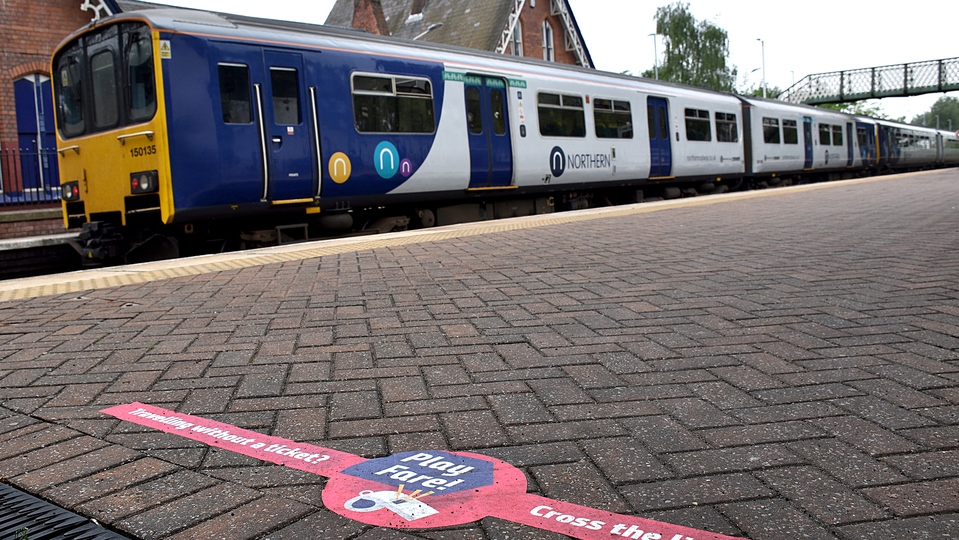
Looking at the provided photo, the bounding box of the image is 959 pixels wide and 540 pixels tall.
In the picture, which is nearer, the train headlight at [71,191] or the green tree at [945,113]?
the train headlight at [71,191]

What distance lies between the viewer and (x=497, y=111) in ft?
42.1

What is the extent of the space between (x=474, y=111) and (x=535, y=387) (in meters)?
9.51

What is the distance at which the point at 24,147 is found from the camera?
1558cm

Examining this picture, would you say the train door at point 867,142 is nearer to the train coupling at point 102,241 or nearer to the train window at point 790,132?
the train window at point 790,132

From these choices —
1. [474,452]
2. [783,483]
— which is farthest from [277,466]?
[783,483]

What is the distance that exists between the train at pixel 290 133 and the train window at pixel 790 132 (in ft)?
36.3

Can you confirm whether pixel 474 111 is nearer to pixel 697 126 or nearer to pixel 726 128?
Result: pixel 697 126

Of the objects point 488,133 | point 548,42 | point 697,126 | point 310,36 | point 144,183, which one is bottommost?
point 144,183

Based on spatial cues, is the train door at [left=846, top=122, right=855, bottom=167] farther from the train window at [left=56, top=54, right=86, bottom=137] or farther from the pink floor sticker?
the pink floor sticker

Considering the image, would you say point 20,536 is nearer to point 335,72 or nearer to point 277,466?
point 277,466

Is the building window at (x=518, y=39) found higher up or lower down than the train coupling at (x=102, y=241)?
higher up

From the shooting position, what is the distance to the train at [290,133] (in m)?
8.91

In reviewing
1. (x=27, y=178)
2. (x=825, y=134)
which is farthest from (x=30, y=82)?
(x=825, y=134)

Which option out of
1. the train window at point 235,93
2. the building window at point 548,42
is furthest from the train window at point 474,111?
the building window at point 548,42
